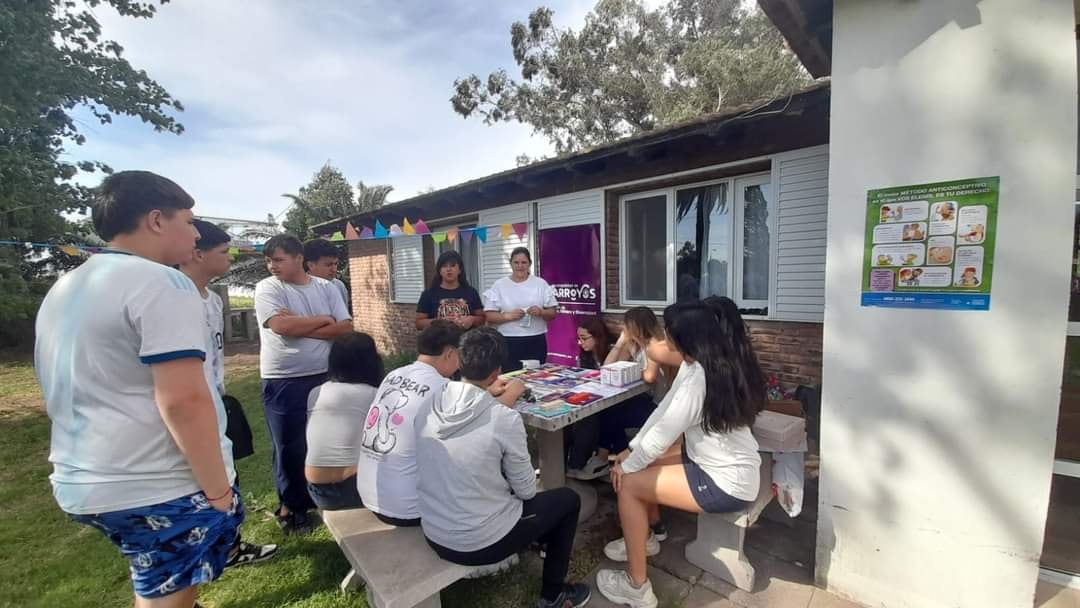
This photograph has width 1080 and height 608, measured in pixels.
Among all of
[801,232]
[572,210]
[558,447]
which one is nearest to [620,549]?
[558,447]

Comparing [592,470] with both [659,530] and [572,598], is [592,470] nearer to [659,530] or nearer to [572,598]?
[659,530]

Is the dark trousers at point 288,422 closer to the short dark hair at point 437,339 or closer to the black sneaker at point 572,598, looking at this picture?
the short dark hair at point 437,339

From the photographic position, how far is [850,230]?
6.60 feet

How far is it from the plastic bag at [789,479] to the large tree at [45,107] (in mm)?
8240

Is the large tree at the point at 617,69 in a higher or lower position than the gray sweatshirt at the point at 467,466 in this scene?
higher

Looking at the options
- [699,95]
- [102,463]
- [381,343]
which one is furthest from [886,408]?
[699,95]

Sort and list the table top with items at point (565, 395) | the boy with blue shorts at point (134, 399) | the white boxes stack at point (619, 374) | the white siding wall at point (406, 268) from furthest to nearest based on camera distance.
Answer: the white siding wall at point (406, 268)
the white boxes stack at point (619, 374)
the table top with items at point (565, 395)
the boy with blue shorts at point (134, 399)

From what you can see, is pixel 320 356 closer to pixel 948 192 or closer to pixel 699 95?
pixel 948 192

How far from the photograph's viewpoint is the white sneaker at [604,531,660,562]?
240 centimetres

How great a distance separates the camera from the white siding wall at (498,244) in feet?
19.8

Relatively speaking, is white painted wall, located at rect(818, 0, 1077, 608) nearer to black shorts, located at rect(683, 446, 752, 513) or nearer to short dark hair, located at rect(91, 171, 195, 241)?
black shorts, located at rect(683, 446, 752, 513)

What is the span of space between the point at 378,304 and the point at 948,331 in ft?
29.0

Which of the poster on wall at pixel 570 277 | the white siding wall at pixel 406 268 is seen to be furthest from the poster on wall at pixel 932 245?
the white siding wall at pixel 406 268

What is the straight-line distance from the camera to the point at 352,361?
7.36 feet
